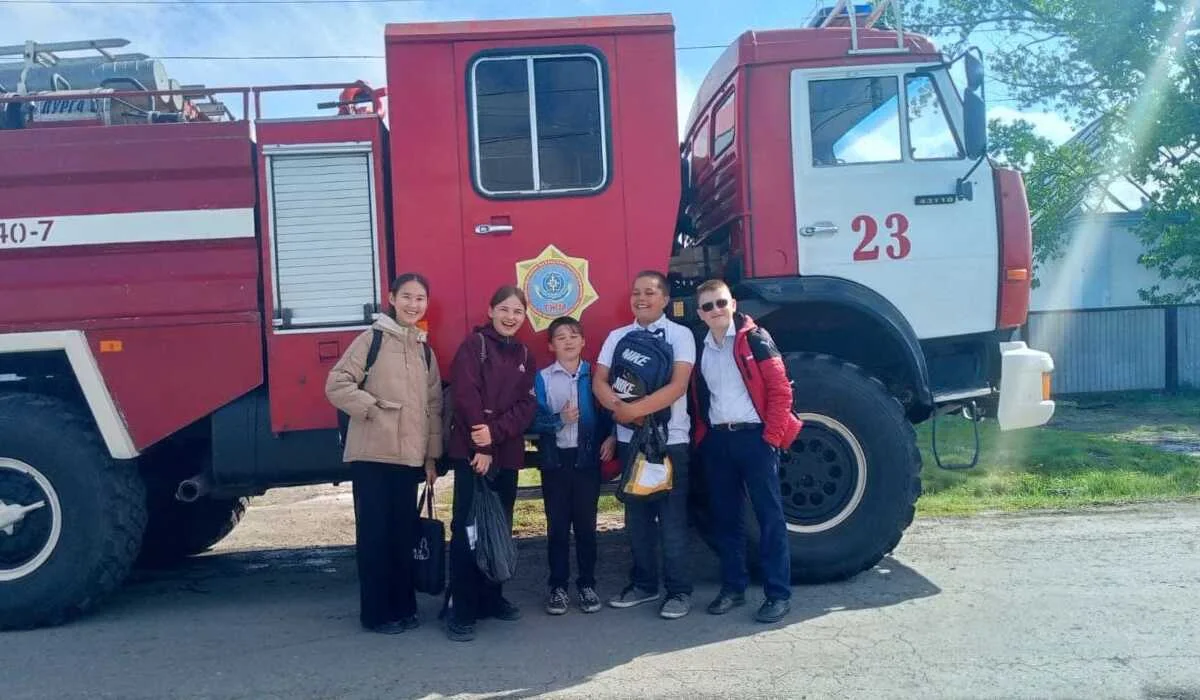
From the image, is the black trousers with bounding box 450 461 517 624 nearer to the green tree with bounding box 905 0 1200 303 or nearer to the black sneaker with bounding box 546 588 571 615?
the black sneaker with bounding box 546 588 571 615

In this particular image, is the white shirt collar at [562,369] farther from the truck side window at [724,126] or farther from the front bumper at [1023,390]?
the front bumper at [1023,390]

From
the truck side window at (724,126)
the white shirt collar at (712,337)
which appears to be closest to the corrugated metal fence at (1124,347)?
the truck side window at (724,126)

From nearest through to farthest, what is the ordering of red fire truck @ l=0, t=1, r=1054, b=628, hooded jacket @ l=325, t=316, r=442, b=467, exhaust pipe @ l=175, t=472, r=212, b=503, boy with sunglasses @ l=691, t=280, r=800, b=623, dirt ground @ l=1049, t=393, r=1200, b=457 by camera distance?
hooded jacket @ l=325, t=316, r=442, b=467, boy with sunglasses @ l=691, t=280, r=800, b=623, red fire truck @ l=0, t=1, r=1054, b=628, exhaust pipe @ l=175, t=472, r=212, b=503, dirt ground @ l=1049, t=393, r=1200, b=457

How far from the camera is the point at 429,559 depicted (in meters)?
4.84

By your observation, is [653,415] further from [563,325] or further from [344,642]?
[344,642]

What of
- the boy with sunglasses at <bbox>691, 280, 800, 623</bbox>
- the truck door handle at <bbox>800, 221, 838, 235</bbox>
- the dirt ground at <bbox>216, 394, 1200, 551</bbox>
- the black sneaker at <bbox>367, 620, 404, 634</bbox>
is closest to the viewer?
the boy with sunglasses at <bbox>691, 280, 800, 623</bbox>

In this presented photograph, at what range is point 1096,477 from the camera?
8125mm

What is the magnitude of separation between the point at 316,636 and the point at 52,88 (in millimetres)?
3877

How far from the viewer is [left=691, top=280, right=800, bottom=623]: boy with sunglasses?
4.67 meters

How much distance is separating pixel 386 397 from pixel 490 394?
54cm

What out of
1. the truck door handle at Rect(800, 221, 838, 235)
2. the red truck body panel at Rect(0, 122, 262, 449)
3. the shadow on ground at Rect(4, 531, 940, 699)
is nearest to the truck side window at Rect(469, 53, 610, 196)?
the truck door handle at Rect(800, 221, 838, 235)

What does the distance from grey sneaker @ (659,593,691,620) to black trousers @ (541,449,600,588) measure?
0.47 meters

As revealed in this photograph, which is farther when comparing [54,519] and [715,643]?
[54,519]

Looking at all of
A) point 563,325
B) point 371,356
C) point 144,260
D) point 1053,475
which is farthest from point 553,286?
point 1053,475
